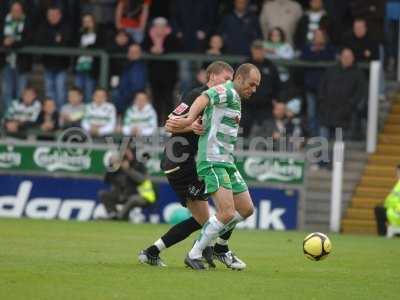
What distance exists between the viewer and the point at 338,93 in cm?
2181

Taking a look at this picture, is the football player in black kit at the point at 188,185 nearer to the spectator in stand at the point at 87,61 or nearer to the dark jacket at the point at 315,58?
the dark jacket at the point at 315,58

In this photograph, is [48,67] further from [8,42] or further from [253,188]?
[253,188]

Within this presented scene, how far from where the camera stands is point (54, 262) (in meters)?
12.1

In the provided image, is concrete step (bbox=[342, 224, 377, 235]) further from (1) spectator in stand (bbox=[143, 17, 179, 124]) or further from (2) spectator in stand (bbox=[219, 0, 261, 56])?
(1) spectator in stand (bbox=[143, 17, 179, 124])

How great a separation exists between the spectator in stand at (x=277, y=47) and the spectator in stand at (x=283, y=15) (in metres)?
0.23

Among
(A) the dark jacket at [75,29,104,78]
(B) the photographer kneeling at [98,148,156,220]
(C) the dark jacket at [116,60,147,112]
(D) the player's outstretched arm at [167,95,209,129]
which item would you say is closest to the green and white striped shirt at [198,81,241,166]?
(D) the player's outstretched arm at [167,95,209,129]

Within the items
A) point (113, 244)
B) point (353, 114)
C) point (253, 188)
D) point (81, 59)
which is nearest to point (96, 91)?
point (81, 59)

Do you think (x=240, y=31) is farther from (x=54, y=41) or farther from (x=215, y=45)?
(x=54, y=41)

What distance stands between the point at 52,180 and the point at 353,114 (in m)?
5.85

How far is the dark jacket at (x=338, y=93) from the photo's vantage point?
21812mm

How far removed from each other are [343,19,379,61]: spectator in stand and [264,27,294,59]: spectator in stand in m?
1.15

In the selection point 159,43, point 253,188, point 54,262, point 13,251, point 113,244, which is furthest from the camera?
point 159,43

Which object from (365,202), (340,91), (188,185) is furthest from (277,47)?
(188,185)

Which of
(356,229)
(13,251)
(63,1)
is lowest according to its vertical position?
(356,229)
